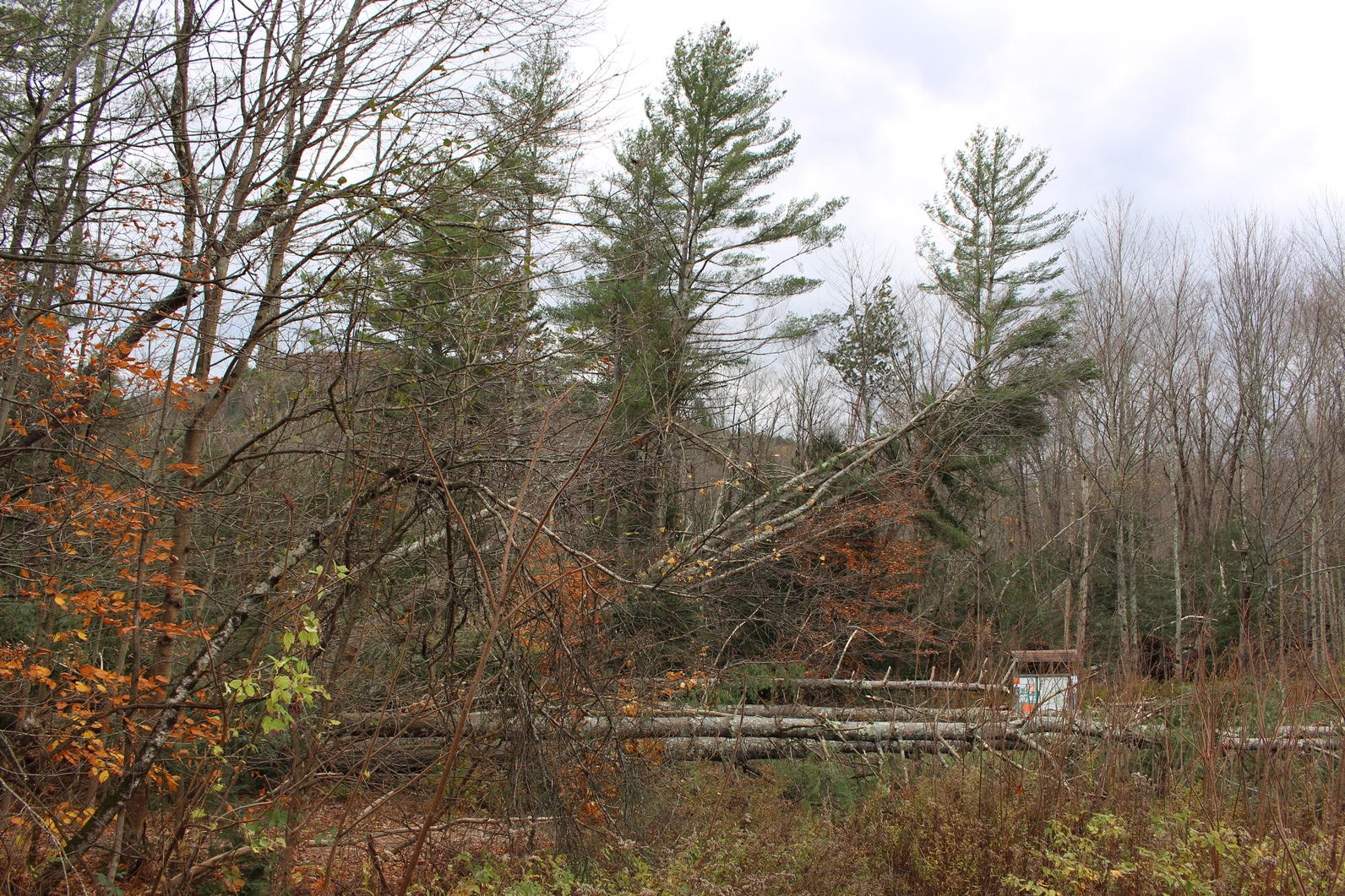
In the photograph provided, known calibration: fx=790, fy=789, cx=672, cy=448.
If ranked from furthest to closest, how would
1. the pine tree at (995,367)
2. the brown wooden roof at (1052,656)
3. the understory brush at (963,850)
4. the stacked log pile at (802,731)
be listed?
the pine tree at (995,367) < the brown wooden roof at (1052,656) < the stacked log pile at (802,731) < the understory brush at (963,850)

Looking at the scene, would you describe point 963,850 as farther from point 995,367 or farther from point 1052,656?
point 995,367

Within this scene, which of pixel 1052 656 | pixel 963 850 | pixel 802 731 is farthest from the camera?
pixel 802 731

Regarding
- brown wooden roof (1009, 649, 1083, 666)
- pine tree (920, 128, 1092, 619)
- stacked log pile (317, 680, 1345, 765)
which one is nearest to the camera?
stacked log pile (317, 680, 1345, 765)

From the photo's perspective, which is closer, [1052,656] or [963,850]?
[963,850]

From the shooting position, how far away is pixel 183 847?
4426mm

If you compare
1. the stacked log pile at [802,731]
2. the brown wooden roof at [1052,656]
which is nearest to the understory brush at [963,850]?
the stacked log pile at [802,731]

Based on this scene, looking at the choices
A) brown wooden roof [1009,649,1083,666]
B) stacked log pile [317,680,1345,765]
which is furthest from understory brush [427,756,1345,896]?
brown wooden roof [1009,649,1083,666]

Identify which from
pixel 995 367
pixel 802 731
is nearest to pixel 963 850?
pixel 802 731

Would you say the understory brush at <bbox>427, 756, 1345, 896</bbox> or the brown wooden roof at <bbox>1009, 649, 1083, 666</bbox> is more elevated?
the brown wooden roof at <bbox>1009, 649, 1083, 666</bbox>

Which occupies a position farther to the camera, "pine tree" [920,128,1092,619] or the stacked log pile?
"pine tree" [920,128,1092,619]

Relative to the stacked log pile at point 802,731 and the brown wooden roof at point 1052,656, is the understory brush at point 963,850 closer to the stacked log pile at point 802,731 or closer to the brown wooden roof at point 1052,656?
the stacked log pile at point 802,731

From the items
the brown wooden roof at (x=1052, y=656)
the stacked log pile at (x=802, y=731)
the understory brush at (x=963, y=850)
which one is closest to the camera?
the understory brush at (x=963, y=850)

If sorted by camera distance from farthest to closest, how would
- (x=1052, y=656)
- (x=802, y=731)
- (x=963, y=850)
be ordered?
(x=802, y=731), (x=1052, y=656), (x=963, y=850)

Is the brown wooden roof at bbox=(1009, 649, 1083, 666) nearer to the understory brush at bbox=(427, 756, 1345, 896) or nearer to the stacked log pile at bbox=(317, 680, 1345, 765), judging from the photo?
the stacked log pile at bbox=(317, 680, 1345, 765)
